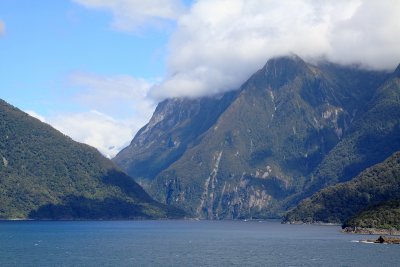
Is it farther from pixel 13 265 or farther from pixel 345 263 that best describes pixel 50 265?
pixel 345 263

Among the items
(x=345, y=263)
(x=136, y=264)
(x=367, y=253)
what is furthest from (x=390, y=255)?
(x=136, y=264)

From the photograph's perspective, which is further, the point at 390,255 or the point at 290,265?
the point at 390,255

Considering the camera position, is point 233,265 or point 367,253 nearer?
point 233,265

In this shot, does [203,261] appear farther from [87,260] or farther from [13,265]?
[13,265]

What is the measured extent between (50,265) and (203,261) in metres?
35.5

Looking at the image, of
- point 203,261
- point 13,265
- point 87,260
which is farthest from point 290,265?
point 13,265

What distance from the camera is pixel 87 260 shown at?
179 metres

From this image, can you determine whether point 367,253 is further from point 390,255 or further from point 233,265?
point 233,265

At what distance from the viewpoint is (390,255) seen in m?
191

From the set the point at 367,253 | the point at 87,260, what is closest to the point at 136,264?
the point at 87,260

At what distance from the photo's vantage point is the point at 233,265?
168m

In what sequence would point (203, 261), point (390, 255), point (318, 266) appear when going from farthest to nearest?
point (390, 255), point (203, 261), point (318, 266)

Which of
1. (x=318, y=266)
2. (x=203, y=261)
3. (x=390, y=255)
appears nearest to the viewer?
(x=318, y=266)

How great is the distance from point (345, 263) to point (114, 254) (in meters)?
61.2
